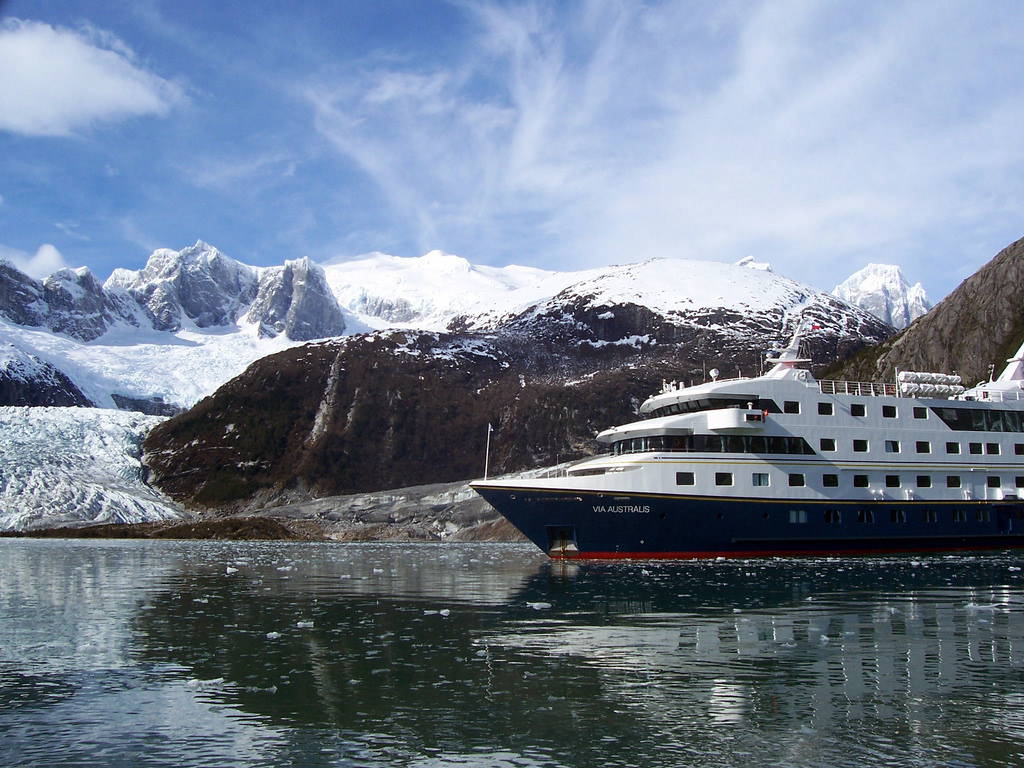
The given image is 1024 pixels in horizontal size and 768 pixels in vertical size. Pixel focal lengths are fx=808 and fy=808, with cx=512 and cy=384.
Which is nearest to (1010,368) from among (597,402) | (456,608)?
(456,608)

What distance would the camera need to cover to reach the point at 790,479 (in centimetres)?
4503

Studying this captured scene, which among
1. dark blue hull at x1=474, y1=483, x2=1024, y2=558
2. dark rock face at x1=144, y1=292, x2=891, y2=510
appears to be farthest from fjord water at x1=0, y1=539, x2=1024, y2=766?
dark rock face at x1=144, y1=292, x2=891, y2=510

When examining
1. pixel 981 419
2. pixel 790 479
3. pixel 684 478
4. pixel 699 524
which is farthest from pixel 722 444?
pixel 981 419

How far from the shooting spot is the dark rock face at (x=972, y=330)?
115438 mm

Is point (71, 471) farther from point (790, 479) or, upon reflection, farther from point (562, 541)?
point (790, 479)

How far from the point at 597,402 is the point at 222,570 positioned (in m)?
127

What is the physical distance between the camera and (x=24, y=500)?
356ft

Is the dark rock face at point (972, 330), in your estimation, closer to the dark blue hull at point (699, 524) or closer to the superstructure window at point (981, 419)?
the superstructure window at point (981, 419)

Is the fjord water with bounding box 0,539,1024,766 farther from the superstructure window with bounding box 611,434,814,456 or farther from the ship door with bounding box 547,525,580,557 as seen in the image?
the superstructure window with bounding box 611,434,814,456

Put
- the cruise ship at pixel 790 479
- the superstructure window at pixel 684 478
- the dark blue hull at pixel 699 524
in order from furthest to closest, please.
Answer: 1. the superstructure window at pixel 684 478
2. the cruise ship at pixel 790 479
3. the dark blue hull at pixel 699 524

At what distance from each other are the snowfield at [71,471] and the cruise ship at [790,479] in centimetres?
8763

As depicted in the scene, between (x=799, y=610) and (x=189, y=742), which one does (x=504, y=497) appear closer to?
(x=799, y=610)

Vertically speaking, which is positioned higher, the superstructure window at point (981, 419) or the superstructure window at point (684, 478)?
the superstructure window at point (981, 419)

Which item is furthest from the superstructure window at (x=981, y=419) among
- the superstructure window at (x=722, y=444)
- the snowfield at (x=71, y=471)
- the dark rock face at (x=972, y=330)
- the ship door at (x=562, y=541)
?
the snowfield at (x=71, y=471)
